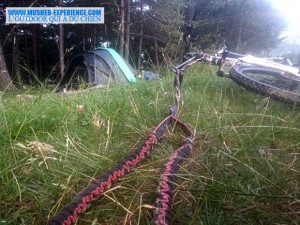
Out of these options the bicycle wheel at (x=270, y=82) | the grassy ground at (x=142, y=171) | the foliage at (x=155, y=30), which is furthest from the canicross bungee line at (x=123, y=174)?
the foliage at (x=155, y=30)

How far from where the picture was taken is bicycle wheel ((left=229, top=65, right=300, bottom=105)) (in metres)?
2.22

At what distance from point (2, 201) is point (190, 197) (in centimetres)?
69

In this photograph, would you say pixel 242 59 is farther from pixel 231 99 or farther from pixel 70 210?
pixel 70 210

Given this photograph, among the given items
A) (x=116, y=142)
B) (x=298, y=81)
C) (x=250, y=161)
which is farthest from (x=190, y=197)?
(x=298, y=81)

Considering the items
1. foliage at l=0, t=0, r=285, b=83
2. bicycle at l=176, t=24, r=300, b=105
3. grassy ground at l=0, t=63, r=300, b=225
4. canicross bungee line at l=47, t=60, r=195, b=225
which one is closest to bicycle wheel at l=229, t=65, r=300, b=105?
bicycle at l=176, t=24, r=300, b=105

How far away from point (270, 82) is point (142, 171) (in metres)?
3.16

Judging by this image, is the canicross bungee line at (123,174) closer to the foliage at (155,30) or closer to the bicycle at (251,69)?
the bicycle at (251,69)

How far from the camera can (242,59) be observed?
343cm

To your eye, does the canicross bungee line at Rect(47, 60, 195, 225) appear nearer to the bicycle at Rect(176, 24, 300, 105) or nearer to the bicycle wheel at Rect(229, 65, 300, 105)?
the bicycle wheel at Rect(229, 65, 300, 105)

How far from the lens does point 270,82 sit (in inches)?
145

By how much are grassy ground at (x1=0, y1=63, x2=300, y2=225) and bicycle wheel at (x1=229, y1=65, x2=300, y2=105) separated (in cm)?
37

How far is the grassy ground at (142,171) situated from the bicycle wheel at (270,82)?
0.37 metres

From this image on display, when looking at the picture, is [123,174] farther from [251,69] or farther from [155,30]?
[155,30]

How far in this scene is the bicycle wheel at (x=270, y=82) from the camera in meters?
2.22
